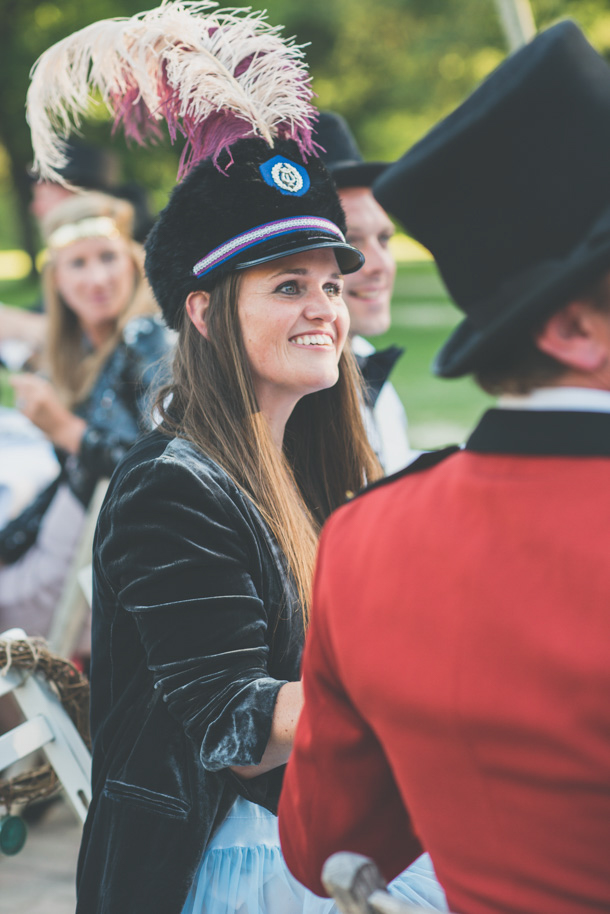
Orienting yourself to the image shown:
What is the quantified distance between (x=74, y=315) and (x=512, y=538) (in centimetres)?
370

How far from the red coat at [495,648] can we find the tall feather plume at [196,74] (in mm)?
1003

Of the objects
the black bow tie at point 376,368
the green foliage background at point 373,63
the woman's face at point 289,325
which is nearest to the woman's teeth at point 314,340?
the woman's face at point 289,325

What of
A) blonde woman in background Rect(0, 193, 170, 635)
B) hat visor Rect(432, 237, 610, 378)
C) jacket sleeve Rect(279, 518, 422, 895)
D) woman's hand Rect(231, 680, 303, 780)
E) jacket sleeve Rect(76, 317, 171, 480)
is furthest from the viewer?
blonde woman in background Rect(0, 193, 170, 635)

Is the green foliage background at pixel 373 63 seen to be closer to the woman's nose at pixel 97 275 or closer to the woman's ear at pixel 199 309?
the woman's nose at pixel 97 275

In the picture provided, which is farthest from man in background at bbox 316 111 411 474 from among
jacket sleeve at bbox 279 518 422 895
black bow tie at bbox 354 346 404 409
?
jacket sleeve at bbox 279 518 422 895

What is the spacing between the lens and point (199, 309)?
74.6 inches

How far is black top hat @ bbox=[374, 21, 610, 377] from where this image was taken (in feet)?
3.04

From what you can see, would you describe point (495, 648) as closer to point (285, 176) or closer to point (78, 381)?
point (285, 176)

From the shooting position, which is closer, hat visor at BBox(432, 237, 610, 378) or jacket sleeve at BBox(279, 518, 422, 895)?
Result: hat visor at BBox(432, 237, 610, 378)

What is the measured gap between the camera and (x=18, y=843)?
2090 millimetres

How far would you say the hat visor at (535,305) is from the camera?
35.4 inches

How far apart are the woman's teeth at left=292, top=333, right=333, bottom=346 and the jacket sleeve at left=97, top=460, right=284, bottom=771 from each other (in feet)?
1.23

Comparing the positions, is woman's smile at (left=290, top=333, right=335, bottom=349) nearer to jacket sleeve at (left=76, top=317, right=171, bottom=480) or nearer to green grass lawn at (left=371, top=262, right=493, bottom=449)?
jacket sleeve at (left=76, top=317, right=171, bottom=480)

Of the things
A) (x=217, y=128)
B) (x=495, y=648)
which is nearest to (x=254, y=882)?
(x=495, y=648)
